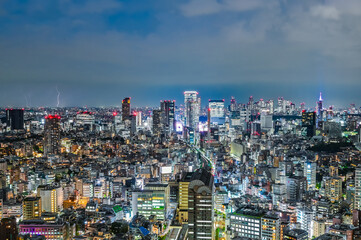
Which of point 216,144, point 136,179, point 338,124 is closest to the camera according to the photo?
point 136,179

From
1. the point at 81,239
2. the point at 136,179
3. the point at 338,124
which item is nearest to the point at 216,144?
the point at 338,124

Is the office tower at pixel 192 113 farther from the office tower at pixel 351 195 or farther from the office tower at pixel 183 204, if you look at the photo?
the office tower at pixel 183 204

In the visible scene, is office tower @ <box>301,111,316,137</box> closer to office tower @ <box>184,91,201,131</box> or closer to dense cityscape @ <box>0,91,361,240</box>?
dense cityscape @ <box>0,91,361,240</box>

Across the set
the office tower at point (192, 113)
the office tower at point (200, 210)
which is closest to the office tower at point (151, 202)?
the office tower at point (200, 210)

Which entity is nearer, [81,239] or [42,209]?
[81,239]

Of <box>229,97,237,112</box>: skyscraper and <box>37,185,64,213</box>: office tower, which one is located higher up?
<box>229,97,237,112</box>: skyscraper

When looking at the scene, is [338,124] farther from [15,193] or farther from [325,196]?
[15,193]

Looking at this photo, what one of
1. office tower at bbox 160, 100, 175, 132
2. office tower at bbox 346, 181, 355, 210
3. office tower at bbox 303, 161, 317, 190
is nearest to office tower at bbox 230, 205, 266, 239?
office tower at bbox 346, 181, 355, 210
